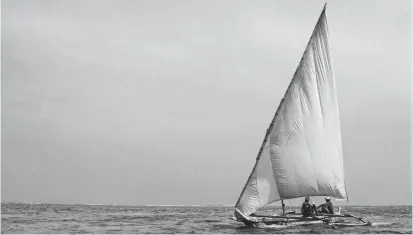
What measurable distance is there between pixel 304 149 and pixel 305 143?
0.42m

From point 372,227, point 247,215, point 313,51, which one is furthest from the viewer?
point 372,227

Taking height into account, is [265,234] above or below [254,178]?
below

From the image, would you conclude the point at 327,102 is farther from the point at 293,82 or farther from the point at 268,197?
the point at 268,197

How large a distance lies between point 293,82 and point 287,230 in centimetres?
984

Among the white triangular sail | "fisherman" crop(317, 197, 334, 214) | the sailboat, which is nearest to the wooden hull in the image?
the sailboat

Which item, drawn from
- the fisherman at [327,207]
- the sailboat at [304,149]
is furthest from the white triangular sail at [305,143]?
the fisherman at [327,207]

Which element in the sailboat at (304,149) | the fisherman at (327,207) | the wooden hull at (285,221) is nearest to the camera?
the wooden hull at (285,221)

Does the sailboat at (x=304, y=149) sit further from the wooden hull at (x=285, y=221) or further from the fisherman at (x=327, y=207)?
the fisherman at (x=327, y=207)

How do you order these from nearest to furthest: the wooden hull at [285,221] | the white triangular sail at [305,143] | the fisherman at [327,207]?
the wooden hull at [285,221]
the white triangular sail at [305,143]
the fisherman at [327,207]

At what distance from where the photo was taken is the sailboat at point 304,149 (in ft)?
118

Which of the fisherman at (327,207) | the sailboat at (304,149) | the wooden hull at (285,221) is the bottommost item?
the wooden hull at (285,221)

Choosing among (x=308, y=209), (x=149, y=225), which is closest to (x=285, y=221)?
(x=308, y=209)

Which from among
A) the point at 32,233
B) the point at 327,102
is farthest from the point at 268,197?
the point at 32,233

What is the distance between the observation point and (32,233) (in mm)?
38344
